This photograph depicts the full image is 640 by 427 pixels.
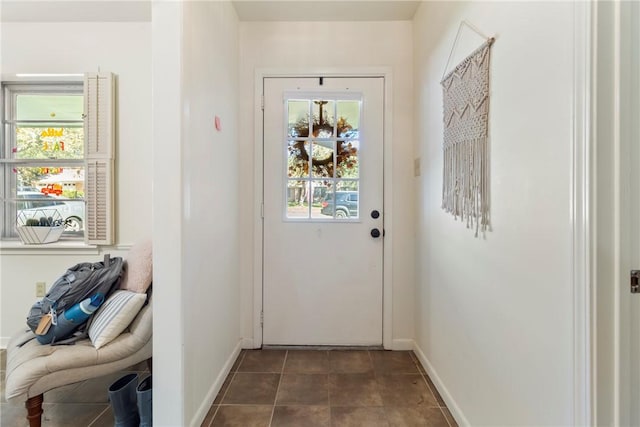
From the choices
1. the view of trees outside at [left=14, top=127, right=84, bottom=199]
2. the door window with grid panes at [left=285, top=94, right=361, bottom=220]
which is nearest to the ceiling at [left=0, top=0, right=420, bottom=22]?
the door window with grid panes at [left=285, top=94, right=361, bottom=220]

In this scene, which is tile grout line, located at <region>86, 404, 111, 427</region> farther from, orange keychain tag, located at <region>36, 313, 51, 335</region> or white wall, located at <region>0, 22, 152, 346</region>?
white wall, located at <region>0, 22, 152, 346</region>

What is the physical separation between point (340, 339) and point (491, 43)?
6.68 feet

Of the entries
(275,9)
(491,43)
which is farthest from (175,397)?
(275,9)

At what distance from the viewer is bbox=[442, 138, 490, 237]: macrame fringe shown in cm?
126

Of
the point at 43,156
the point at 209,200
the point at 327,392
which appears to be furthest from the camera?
the point at 43,156

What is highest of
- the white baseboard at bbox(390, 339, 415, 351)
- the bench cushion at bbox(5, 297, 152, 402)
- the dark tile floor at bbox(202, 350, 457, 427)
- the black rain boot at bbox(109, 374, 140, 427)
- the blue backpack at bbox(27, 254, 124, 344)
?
the blue backpack at bbox(27, 254, 124, 344)

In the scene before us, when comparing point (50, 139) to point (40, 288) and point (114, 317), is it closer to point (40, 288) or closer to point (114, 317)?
point (40, 288)

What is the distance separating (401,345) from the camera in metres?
2.26

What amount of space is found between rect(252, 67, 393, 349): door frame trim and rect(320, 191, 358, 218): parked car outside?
0.23m

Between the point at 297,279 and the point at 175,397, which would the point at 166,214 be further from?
the point at 297,279

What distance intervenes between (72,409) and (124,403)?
1.74ft

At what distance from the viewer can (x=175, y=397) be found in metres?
1.29

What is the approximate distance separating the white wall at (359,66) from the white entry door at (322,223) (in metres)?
0.12

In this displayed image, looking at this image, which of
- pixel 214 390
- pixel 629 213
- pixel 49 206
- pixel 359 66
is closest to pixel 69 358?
pixel 214 390
